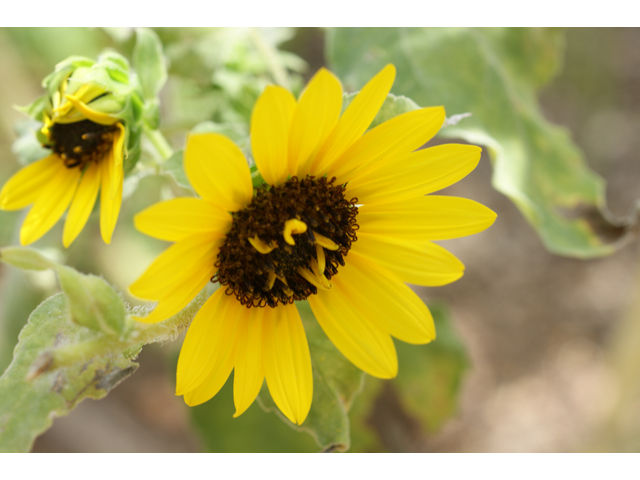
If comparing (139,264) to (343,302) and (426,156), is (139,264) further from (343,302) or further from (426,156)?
(426,156)

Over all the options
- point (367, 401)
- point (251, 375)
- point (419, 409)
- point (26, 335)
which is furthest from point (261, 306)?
point (419, 409)

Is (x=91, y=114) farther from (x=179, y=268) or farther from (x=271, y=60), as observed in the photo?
(x=271, y=60)

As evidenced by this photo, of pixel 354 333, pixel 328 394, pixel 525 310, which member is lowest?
pixel 525 310

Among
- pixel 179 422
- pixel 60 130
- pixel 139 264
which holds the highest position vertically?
pixel 60 130

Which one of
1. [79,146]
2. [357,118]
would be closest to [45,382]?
[79,146]

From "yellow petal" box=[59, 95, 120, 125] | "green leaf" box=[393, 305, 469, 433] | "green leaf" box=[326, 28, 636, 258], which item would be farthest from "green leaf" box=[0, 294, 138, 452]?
"green leaf" box=[393, 305, 469, 433]

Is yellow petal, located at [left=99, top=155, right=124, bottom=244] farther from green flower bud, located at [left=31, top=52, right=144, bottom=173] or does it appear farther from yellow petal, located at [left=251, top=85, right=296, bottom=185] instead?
yellow petal, located at [left=251, top=85, right=296, bottom=185]
